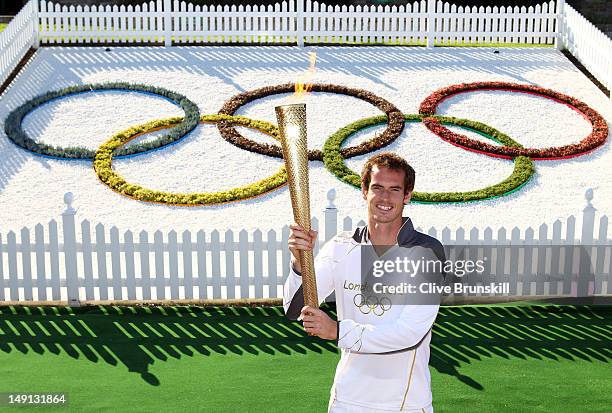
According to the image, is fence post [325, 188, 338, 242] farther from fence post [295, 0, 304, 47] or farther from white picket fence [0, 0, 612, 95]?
fence post [295, 0, 304, 47]

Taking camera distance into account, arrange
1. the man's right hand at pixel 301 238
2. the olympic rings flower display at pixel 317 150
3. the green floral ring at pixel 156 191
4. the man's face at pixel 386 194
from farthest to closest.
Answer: the olympic rings flower display at pixel 317 150 → the green floral ring at pixel 156 191 → the man's face at pixel 386 194 → the man's right hand at pixel 301 238

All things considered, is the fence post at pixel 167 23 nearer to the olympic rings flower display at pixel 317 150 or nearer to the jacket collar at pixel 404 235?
the olympic rings flower display at pixel 317 150

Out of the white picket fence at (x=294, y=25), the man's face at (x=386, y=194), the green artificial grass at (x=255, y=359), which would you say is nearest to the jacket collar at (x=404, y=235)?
the man's face at (x=386, y=194)

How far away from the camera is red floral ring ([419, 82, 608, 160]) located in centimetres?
1486

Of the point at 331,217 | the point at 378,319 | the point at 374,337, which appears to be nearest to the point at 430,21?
the point at 331,217

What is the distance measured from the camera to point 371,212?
482 cm

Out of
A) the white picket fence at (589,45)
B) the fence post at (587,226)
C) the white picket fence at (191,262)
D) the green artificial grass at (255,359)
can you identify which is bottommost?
the green artificial grass at (255,359)

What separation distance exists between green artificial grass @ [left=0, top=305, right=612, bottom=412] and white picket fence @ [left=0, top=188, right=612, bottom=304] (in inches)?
9.5

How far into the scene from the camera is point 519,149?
14922mm

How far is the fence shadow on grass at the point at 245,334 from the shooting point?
28.2 ft

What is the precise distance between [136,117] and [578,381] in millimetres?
10082

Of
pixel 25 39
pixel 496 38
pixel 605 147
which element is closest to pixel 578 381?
pixel 605 147

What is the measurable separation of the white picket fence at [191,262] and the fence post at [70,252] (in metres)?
0.01

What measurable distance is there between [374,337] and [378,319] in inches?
7.4
